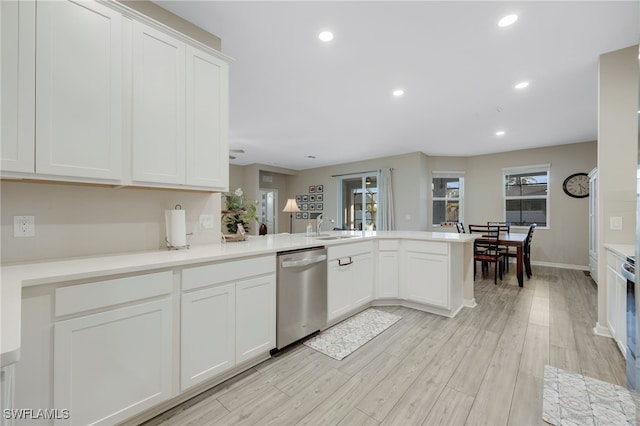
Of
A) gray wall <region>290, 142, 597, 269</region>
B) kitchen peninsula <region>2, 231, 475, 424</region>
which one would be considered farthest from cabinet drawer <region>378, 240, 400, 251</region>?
gray wall <region>290, 142, 597, 269</region>

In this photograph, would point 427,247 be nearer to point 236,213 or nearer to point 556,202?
point 236,213

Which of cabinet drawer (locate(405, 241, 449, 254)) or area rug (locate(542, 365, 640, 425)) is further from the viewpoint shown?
cabinet drawer (locate(405, 241, 449, 254))

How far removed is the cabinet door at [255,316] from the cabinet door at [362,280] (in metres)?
1.13

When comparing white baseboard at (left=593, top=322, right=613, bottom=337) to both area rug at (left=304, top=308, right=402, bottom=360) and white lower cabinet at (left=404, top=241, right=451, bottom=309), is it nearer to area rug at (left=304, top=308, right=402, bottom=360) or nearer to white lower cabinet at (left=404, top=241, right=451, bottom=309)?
white lower cabinet at (left=404, top=241, right=451, bottom=309)

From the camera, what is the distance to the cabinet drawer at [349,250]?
2.63 m

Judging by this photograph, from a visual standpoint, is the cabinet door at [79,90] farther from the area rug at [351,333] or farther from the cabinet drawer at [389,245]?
the cabinet drawer at [389,245]

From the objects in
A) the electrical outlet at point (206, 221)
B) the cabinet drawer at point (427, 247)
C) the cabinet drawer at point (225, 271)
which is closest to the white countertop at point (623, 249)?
the cabinet drawer at point (427, 247)

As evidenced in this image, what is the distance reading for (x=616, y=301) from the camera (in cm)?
221

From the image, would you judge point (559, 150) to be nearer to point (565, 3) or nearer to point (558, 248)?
point (558, 248)

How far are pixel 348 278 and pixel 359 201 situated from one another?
5220mm

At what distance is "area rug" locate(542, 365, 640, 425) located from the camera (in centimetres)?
151

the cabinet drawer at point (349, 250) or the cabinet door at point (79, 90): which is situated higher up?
the cabinet door at point (79, 90)

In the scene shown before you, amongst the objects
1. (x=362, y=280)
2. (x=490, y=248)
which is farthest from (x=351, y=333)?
(x=490, y=248)

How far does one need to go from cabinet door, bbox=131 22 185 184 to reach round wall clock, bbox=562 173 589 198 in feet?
24.0
